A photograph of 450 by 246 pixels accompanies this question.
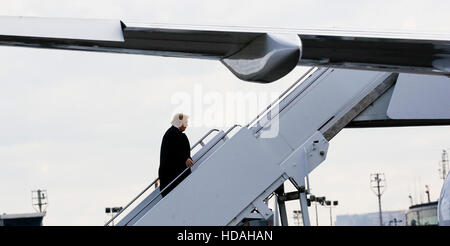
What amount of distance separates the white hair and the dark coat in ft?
0.29

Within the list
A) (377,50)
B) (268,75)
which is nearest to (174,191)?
(377,50)

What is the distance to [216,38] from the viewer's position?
5.98m

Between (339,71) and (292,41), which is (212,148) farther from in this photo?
(292,41)

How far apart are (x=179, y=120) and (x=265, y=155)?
1.74 meters

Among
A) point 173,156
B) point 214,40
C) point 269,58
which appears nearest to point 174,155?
point 173,156

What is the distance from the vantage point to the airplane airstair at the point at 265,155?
17.0 metres

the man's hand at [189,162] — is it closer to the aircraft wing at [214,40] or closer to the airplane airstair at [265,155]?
the airplane airstair at [265,155]

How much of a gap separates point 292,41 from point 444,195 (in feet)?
18.7

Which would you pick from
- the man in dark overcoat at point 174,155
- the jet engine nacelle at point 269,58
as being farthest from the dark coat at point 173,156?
the jet engine nacelle at point 269,58

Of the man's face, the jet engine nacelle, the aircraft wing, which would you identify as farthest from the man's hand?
the jet engine nacelle

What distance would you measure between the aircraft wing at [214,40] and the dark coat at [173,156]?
1018 cm

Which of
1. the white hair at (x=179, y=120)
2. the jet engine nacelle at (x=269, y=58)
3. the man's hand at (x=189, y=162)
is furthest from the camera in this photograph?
the man's hand at (x=189, y=162)
